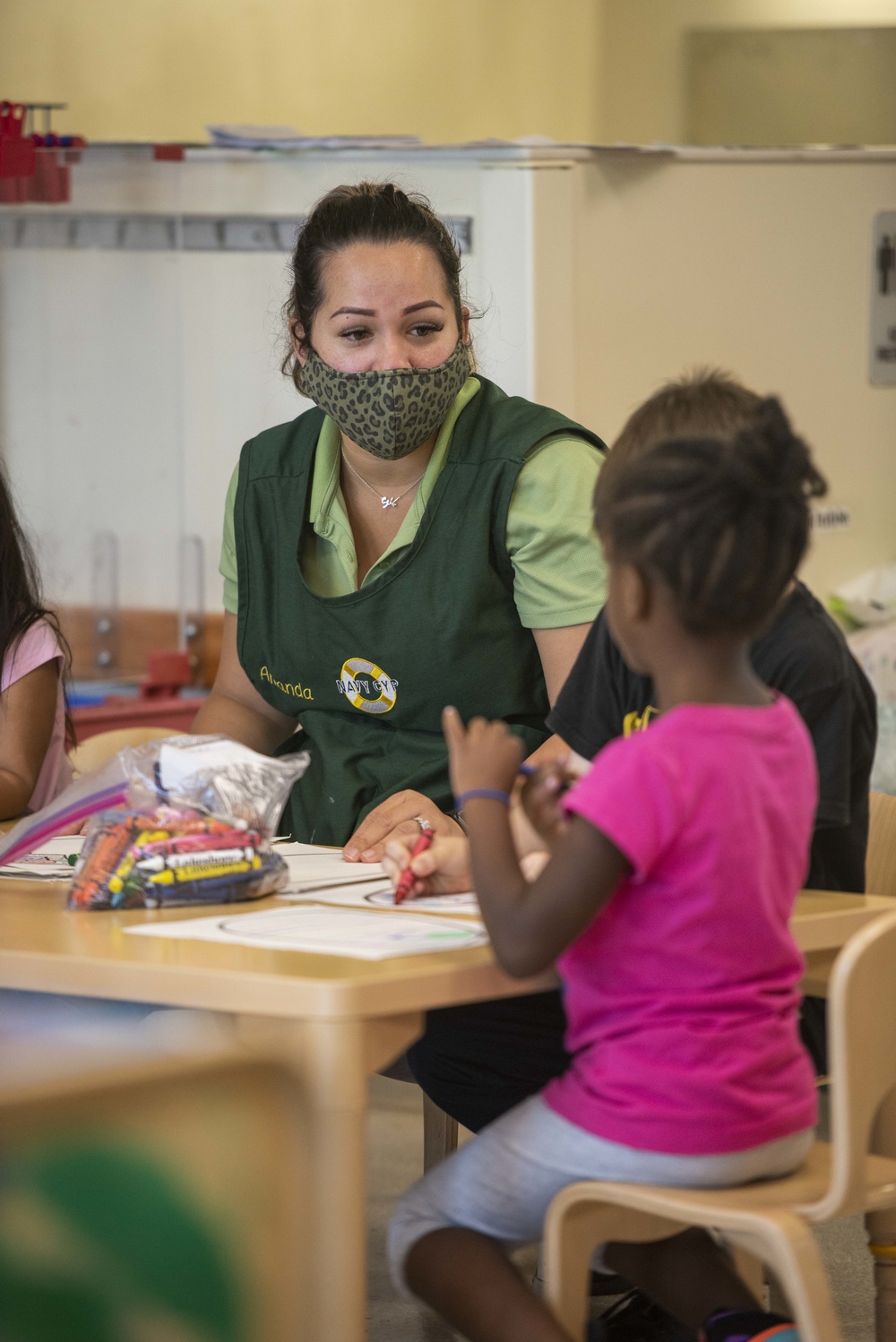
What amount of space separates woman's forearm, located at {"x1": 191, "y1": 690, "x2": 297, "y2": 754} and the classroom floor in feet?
2.27

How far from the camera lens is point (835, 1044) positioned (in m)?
1.22

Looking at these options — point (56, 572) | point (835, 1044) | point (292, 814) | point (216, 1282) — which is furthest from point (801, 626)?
point (56, 572)

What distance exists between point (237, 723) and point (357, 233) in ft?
2.04

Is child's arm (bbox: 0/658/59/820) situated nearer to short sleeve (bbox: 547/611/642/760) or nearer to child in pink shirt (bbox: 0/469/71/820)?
child in pink shirt (bbox: 0/469/71/820)

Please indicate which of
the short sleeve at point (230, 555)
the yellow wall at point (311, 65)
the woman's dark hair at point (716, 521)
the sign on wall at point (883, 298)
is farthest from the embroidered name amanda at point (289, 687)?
the yellow wall at point (311, 65)

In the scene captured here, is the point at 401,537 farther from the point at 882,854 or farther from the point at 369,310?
the point at 882,854

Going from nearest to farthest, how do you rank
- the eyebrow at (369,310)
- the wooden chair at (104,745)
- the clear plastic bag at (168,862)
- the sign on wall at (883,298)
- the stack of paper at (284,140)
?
the clear plastic bag at (168,862) < the eyebrow at (369,310) < the wooden chair at (104,745) < the stack of paper at (284,140) < the sign on wall at (883,298)

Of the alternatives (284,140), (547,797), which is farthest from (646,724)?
(284,140)

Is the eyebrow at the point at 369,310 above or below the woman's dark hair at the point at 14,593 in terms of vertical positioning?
above

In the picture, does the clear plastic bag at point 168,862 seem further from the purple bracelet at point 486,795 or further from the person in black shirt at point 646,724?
the purple bracelet at point 486,795

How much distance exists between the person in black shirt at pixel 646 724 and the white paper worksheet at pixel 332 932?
5.4 inches

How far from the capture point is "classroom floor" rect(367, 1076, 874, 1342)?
2.01 meters

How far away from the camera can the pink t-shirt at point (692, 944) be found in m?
1.17

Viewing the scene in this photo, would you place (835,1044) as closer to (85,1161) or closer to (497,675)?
(85,1161)
